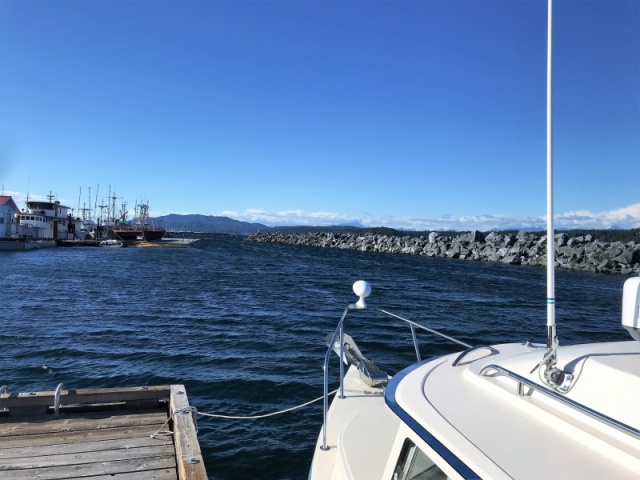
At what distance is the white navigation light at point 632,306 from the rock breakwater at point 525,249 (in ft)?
138

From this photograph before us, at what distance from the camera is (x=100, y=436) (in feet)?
15.0

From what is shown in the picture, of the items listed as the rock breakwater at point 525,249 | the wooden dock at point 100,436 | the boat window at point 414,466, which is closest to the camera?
the boat window at point 414,466

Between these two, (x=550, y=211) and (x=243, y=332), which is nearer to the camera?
(x=550, y=211)

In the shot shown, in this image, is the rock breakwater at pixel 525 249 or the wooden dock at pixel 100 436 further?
the rock breakwater at pixel 525 249

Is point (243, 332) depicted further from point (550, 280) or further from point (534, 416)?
point (534, 416)

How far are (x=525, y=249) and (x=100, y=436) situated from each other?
51.6 metres

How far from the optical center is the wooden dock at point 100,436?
3922mm

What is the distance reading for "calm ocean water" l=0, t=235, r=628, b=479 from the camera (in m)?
7.66

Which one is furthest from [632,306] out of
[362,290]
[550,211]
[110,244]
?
[110,244]

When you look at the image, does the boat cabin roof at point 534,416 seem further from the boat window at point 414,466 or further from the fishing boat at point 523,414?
the boat window at point 414,466

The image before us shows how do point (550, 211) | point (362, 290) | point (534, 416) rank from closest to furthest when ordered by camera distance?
point (534, 416) → point (550, 211) → point (362, 290)

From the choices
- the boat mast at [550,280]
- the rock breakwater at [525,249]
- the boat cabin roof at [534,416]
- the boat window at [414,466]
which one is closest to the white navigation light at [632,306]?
the boat cabin roof at [534,416]

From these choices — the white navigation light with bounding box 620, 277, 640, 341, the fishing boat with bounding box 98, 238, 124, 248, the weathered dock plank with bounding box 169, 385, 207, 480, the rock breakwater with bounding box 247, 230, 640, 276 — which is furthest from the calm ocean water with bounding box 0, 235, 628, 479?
the fishing boat with bounding box 98, 238, 124, 248

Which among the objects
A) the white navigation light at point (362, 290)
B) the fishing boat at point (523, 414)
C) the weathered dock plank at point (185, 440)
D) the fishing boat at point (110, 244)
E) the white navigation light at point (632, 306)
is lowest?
the fishing boat at point (110, 244)
